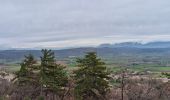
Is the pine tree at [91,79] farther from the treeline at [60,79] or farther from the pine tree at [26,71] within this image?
the pine tree at [26,71]

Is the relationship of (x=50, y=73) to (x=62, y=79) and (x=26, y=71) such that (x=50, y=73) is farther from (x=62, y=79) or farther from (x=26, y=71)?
(x=26, y=71)

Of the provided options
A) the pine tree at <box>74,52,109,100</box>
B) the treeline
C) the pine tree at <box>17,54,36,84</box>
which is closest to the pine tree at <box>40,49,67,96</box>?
the treeline

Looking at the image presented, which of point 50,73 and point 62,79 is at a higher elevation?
point 50,73

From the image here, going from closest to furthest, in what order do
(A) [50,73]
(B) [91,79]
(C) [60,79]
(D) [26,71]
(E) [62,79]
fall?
(B) [91,79], (A) [50,73], (C) [60,79], (E) [62,79], (D) [26,71]

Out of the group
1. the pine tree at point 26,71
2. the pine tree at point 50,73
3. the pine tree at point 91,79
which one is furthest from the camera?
A: the pine tree at point 26,71

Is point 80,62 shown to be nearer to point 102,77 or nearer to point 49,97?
point 102,77

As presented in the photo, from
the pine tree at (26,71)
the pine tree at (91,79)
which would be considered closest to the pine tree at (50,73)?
the pine tree at (26,71)

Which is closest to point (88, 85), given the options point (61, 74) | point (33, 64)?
point (61, 74)

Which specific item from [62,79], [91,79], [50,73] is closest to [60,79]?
[62,79]
